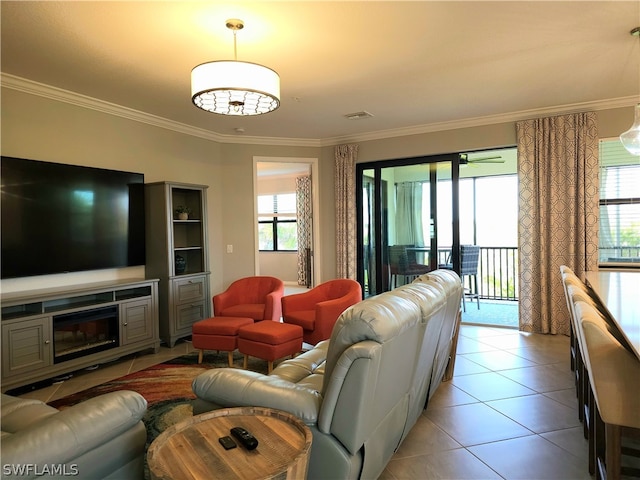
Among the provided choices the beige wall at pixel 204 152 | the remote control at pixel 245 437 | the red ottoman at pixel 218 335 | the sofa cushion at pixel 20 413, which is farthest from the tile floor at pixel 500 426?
the beige wall at pixel 204 152

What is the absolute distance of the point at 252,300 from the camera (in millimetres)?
4773

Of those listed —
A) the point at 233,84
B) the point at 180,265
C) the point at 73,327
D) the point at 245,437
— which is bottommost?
the point at 73,327

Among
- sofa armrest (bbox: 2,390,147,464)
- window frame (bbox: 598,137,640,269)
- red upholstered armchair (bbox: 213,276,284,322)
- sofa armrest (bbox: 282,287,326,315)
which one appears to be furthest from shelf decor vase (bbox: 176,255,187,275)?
window frame (bbox: 598,137,640,269)

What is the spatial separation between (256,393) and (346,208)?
448cm

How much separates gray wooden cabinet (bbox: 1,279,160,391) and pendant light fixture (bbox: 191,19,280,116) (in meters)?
2.23

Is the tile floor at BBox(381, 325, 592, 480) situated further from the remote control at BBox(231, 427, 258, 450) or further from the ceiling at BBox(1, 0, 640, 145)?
the ceiling at BBox(1, 0, 640, 145)

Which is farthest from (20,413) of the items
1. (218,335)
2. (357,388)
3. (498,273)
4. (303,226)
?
(303,226)

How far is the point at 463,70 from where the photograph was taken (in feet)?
11.5

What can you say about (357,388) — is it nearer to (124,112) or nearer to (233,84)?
(233,84)

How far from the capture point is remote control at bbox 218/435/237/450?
134 centimetres

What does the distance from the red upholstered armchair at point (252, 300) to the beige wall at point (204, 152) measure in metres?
1.03

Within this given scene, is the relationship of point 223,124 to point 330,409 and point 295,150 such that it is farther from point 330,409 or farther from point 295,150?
point 330,409

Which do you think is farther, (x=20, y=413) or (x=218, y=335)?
(x=218, y=335)

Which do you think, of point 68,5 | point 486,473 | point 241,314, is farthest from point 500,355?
point 68,5
